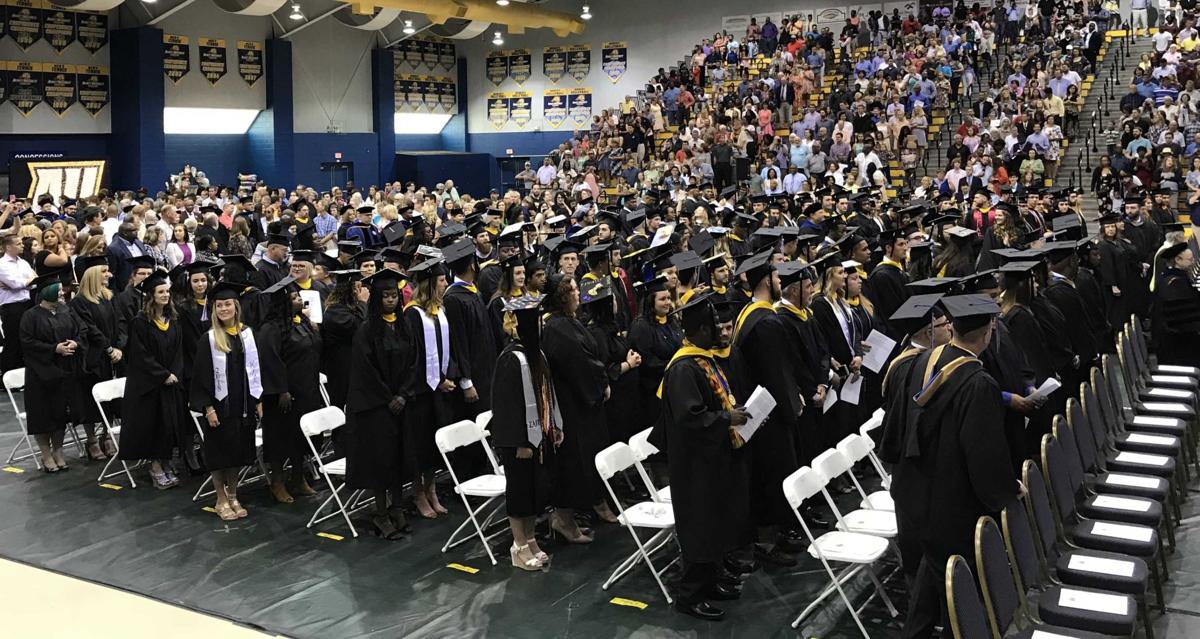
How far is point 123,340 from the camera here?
32.5 ft

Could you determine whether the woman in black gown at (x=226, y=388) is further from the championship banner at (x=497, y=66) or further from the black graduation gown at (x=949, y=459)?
the championship banner at (x=497, y=66)

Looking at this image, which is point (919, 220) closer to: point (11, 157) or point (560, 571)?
point (560, 571)

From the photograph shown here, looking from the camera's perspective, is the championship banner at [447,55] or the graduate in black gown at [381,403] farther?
the championship banner at [447,55]

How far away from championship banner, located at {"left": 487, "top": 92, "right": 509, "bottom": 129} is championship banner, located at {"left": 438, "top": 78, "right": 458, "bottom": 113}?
119 centimetres

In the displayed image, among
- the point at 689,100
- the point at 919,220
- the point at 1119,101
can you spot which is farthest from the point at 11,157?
the point at 1119,101

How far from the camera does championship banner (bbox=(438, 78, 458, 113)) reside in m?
37.6

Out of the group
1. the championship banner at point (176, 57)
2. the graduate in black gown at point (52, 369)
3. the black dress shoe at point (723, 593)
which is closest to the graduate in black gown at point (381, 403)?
the black dress shoe at point (723, 593)

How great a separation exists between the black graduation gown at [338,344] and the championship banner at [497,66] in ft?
97.3

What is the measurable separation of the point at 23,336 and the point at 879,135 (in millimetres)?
18347

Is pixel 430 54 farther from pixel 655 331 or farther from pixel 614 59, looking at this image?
pixel 655 331

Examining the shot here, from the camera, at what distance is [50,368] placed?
9094mm

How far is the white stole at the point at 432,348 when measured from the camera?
7.76 meters

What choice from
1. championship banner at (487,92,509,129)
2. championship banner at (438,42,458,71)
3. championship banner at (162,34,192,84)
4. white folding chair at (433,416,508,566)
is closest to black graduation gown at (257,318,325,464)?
white folding chair at (433,416,508,566)

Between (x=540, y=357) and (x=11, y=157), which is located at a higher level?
(x=11, y=157)
